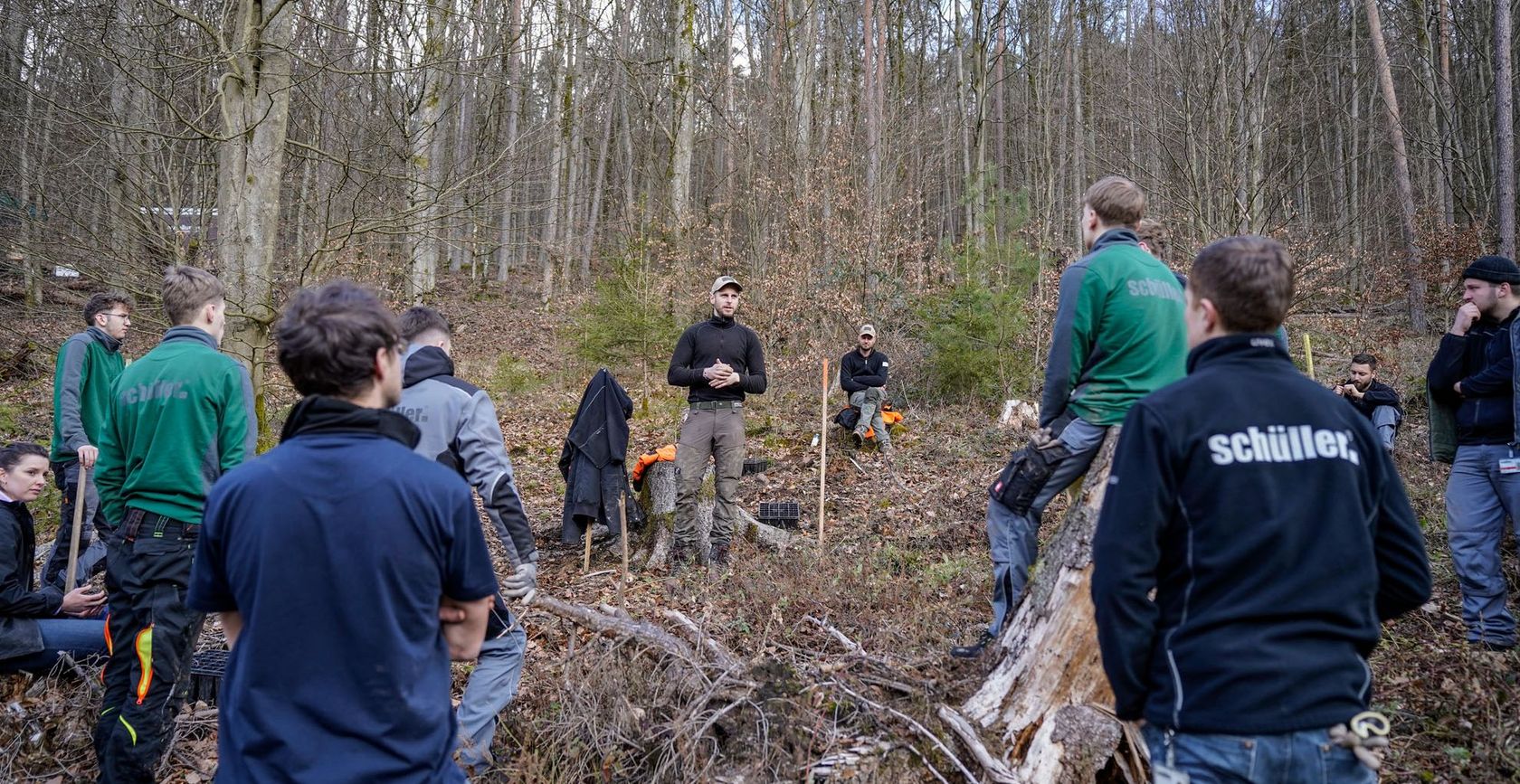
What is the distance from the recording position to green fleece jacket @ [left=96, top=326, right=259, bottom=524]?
3594 mm

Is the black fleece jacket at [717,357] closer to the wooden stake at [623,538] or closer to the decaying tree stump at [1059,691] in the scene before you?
the wooden stake at [623,538]

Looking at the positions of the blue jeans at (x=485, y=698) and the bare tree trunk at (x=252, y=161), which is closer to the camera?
the blue jeans at (x=485, y=698)

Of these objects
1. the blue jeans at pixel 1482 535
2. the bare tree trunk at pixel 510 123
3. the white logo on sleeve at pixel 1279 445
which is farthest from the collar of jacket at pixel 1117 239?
the bare tree trunk at pixel 510 123

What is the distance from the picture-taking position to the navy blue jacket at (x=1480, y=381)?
4.80 m

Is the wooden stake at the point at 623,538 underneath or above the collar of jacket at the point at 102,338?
underneath

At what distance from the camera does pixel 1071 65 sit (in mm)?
27078

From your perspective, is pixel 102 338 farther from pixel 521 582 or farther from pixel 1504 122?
pixel 1504 122

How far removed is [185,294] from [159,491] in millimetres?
835

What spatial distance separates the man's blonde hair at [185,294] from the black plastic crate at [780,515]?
534cm

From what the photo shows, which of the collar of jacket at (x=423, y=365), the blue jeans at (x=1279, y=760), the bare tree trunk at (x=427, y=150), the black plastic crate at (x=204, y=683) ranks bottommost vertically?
the black plastic crate at (x=204, y=683)

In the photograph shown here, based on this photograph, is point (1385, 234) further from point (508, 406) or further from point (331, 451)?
point (331, 451)

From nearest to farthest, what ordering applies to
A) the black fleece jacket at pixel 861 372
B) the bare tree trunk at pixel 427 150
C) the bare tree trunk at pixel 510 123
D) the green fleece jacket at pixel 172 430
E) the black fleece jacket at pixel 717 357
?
1. the green fleece jacket at pixel 172 430
2. the black fleece jacket at pixel 717 357
3. the bare tree trunk at pixel 427 150
4. the bare tree trunk at pixel 510 123
5. the black fleece jacket at pixel 861 372

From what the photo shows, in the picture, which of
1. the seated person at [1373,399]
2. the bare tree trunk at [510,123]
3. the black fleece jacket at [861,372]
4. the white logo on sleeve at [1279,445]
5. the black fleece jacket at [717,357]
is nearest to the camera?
the white logo on sleeve at [1279,445]

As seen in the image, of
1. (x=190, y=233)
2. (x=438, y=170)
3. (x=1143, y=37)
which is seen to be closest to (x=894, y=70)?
(x=1143, y=37)
